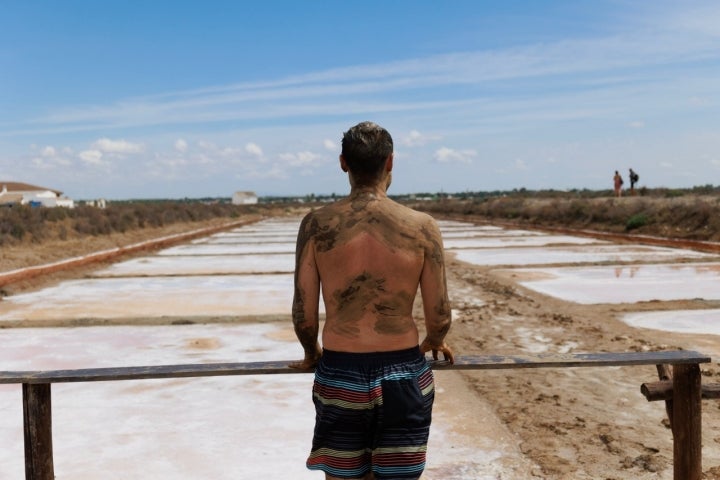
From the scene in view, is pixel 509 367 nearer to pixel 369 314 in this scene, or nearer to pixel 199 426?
pixel 369 314

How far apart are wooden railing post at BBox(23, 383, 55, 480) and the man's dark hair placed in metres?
1.68

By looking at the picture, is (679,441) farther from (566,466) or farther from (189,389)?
(189,389)

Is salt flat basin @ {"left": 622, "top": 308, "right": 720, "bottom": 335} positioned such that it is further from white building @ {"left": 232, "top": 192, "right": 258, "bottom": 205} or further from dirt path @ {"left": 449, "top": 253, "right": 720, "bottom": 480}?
white building @ {"left": 232, "top": 192, "right": 258, "bottom": 205}

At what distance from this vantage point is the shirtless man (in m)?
2.14

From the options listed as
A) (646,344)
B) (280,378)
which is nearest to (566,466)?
(280,378)

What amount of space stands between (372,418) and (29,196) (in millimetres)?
97705

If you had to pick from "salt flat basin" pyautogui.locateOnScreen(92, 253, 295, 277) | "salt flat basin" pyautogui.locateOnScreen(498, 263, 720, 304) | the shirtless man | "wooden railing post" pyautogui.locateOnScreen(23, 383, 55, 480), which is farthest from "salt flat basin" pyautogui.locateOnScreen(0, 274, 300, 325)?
the shirtless man

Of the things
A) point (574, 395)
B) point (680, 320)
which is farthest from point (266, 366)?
point (680, 320)

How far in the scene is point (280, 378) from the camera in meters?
6.10

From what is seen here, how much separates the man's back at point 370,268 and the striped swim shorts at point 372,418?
0.07 metres

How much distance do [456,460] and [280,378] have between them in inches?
94.6

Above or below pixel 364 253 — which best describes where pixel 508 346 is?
below

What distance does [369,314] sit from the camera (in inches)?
86.4

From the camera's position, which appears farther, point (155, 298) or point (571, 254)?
point (571, 254)
